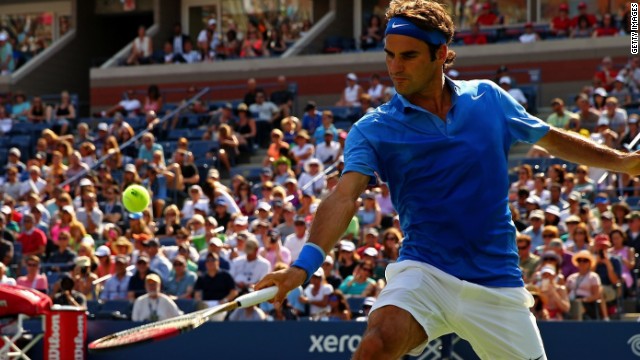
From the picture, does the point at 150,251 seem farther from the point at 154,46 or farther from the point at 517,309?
the point at 154,46

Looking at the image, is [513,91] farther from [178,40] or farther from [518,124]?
[518,124]

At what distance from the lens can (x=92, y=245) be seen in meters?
16.5

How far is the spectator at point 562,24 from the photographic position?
23703 mm

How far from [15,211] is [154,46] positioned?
11011mm

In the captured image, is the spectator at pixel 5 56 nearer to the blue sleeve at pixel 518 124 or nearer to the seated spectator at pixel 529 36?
the seated spectator at pixel 529 36

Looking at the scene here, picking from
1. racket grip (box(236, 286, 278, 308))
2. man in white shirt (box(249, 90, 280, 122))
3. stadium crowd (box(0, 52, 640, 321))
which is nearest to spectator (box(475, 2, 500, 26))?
stadium crowd (box(0, 52, 640, 321))

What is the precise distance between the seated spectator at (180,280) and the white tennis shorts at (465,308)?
9.63 m

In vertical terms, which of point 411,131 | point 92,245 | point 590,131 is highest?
point 411,131

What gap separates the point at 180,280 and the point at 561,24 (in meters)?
11.8

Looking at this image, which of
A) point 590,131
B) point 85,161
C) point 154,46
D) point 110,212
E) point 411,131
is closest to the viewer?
point 411,131

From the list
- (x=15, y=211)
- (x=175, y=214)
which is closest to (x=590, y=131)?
(x=175, y=214)

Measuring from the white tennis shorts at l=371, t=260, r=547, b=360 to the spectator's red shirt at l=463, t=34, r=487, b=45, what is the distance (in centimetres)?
1976

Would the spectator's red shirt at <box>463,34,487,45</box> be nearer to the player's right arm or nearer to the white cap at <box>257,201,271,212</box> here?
the white cap at <box>257,201,271,212</box>

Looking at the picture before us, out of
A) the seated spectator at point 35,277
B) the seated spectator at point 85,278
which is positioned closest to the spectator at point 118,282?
the seated spectator at point 85,278
